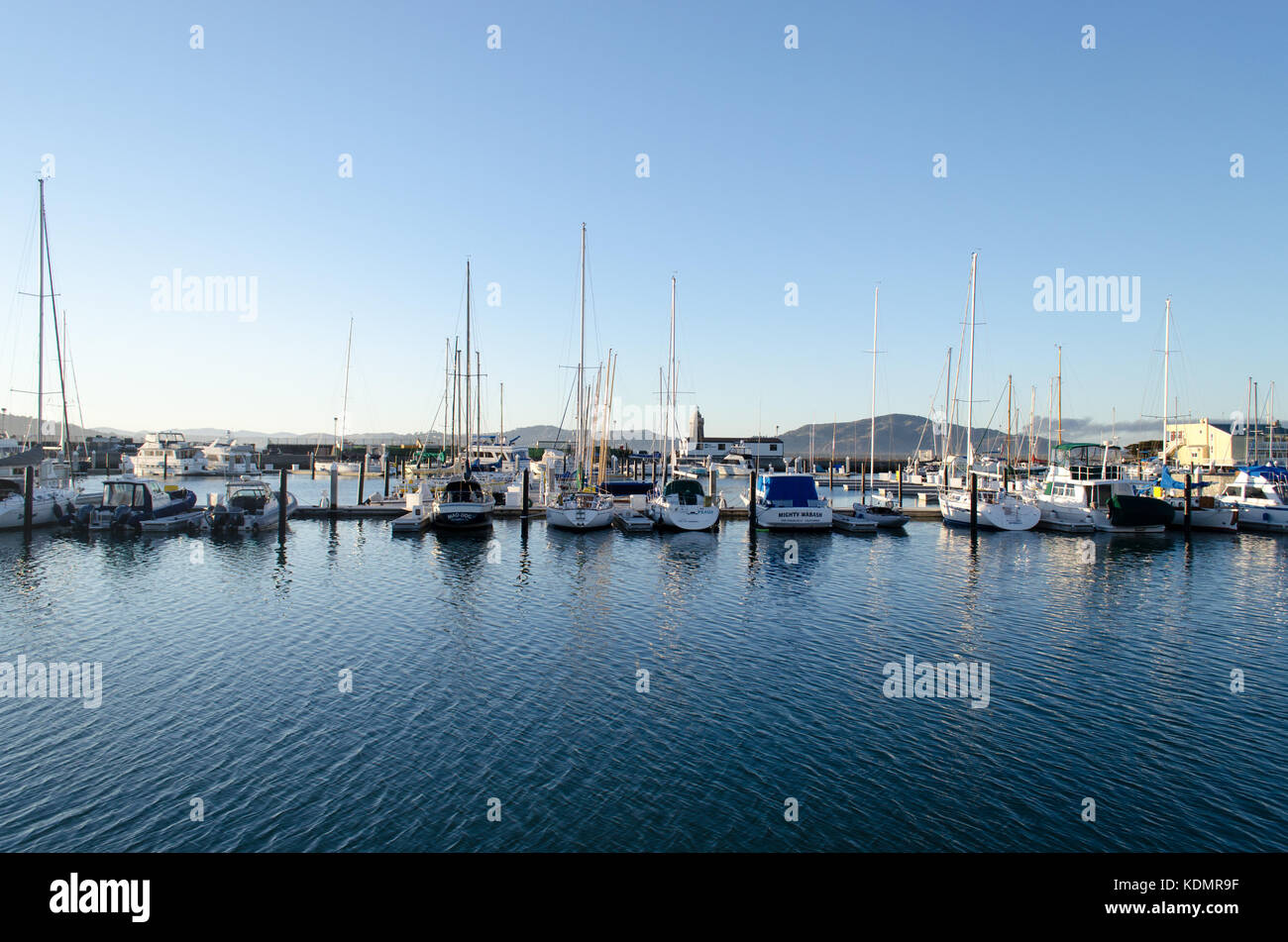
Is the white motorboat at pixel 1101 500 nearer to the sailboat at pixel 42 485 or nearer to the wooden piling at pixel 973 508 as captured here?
the wooden piling at pixel 973 508

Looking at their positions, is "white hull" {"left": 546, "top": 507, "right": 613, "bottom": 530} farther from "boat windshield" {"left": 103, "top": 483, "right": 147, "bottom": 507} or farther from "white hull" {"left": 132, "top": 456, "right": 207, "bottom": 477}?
"white hull" {"left": 132, "top": 456, "right": 207, "bottom": 477}

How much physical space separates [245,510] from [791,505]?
1487 inches

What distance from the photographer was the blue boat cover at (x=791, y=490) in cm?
5216

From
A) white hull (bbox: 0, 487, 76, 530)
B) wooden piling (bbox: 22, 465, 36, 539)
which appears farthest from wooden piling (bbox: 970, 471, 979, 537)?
white hull (bbox: 0, 487, 76, 530)

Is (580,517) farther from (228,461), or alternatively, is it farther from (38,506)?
(228,461)

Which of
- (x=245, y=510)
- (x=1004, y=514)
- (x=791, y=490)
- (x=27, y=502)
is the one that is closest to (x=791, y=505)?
(x=791, y=490)

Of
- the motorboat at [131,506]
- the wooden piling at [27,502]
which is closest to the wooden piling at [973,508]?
the motorboat at [131,506]

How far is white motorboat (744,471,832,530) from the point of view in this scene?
50719mm

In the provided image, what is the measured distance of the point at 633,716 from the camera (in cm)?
1641

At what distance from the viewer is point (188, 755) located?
45.8ft

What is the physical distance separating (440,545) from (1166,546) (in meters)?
46.4

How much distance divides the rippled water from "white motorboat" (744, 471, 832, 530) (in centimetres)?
1753
